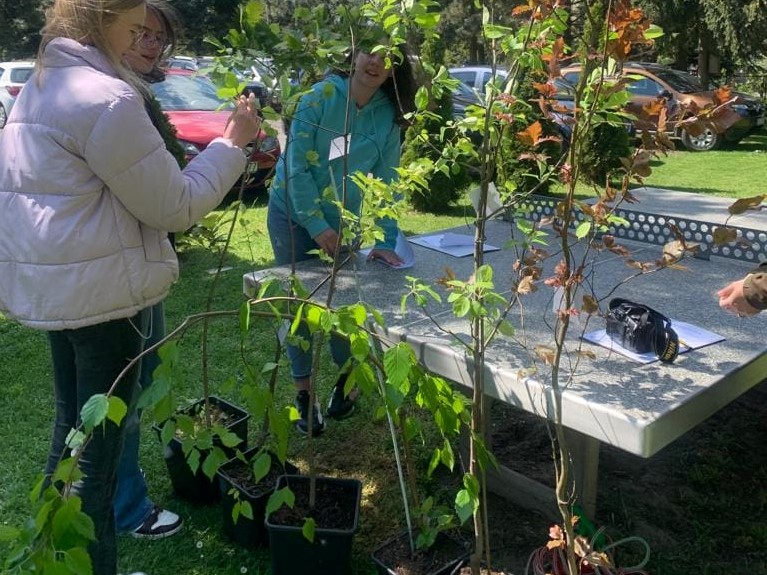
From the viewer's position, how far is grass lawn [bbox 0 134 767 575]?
2.40m

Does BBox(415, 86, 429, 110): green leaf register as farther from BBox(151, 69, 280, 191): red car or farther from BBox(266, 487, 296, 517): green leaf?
BBox(151, 69, 280, 191): red car

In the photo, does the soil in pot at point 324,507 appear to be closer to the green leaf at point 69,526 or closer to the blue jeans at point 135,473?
the blue jeans at point 135,473

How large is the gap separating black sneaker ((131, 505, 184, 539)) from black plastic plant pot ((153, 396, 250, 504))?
0.14m

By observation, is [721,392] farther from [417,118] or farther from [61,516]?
[61,516]

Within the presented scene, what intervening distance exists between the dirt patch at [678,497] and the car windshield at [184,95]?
663 cm

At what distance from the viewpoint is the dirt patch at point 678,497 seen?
2.43 metres

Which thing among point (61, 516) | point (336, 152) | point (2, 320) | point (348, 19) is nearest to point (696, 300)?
point (336, 152)

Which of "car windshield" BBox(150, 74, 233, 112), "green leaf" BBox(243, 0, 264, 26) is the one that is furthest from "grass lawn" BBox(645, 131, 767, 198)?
"green leaf" BBox(243, 0, 264, 26)

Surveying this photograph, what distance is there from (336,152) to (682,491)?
1.84m

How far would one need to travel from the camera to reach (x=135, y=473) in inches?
95.3

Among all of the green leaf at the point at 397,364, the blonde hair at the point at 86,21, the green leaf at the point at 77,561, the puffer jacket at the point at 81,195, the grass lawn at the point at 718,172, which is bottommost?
the grass lawn at the point at 718,172

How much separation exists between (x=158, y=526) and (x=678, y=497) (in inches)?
75.2

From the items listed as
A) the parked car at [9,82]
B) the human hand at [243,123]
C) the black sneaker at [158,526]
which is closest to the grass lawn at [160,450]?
the black sneaker at [158,526]

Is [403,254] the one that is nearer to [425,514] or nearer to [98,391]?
[425,514]
